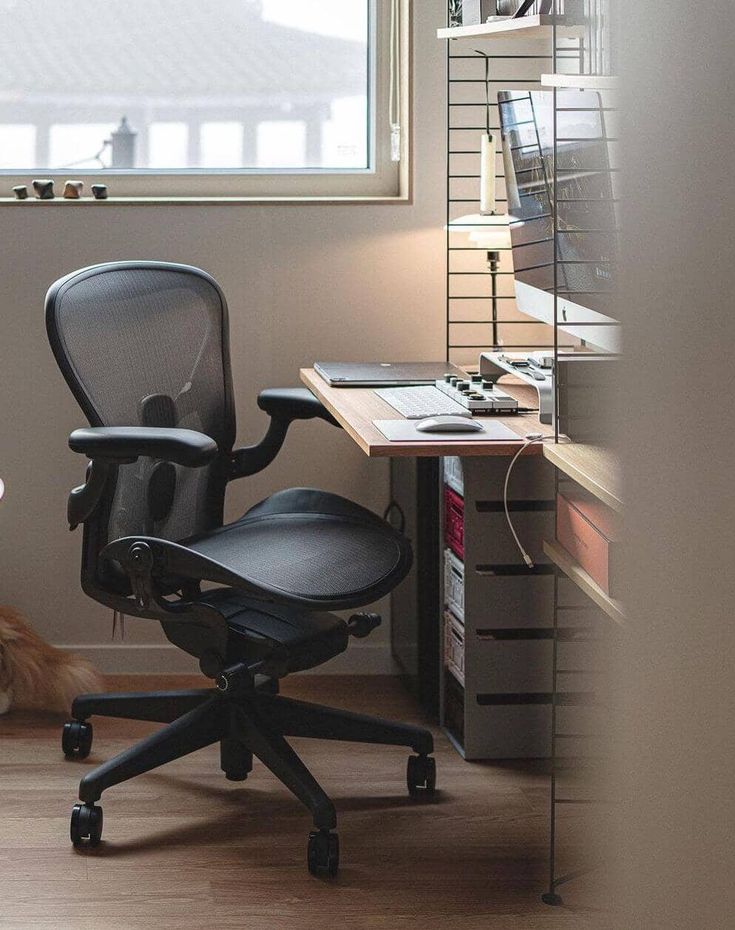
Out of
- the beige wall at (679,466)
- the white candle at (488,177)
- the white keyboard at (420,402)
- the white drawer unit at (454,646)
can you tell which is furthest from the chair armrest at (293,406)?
the beige wall at (679,466)

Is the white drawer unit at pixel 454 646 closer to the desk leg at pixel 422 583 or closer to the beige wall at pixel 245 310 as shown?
the desk leg at pixel 422 583

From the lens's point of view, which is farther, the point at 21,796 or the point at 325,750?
the point at 325,750

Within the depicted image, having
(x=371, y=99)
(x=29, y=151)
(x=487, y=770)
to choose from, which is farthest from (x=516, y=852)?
(x=29, y=151)

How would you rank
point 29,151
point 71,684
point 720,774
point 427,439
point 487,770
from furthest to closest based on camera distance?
point 29,151
point 71,684
point 487,770
point 427,439
point 720,774

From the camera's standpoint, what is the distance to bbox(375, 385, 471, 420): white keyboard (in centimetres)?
208

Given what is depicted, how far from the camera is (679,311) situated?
0.21 meters

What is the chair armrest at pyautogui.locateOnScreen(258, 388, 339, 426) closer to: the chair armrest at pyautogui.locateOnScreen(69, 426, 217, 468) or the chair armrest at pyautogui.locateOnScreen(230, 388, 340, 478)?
the chair armrest at pyautogui.locateOnScreen(230, 388, 340, 478)

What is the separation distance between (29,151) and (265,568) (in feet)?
4.67

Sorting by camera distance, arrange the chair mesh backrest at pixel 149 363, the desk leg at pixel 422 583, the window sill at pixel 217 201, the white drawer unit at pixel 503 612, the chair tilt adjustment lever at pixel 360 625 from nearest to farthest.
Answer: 1. the chair mesh backrest at pixel 149 363
2. the chair tilt adjustment lever at pixel 360 625
3. the white drawer unit at pixel 503 612
4. the desk leg at pixel 422 583
5. the window sill at pixel 217 201

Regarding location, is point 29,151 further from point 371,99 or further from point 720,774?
point 720,774

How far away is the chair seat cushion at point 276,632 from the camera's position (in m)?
1.93

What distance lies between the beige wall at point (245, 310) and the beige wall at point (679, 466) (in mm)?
2597

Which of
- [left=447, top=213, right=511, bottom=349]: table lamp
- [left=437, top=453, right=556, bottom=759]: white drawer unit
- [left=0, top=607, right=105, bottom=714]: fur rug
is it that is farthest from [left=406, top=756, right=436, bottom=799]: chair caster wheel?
[left=447, top=213, right=511, bottom=349]: table lamp

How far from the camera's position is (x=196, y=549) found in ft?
6.80
